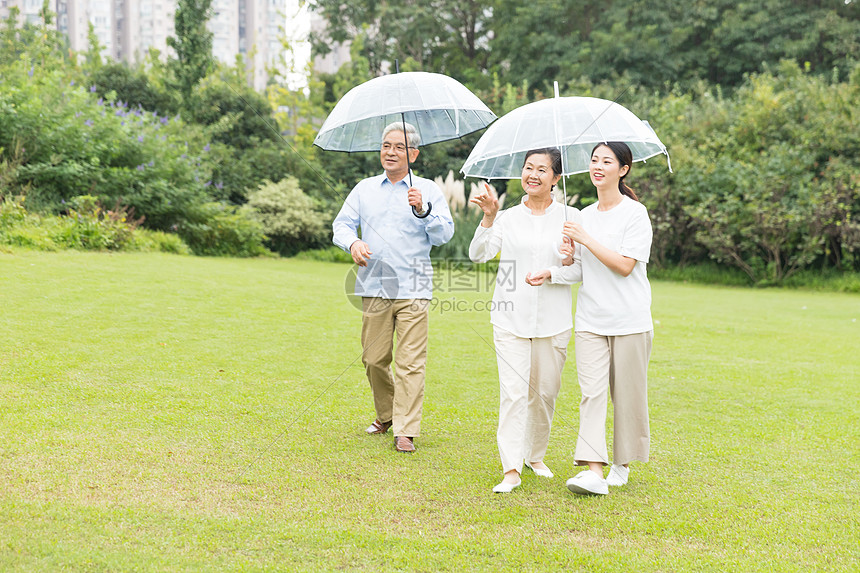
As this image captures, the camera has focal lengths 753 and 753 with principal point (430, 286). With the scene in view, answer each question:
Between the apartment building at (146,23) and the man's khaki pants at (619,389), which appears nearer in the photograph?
the man's khaki pants at (619,389)

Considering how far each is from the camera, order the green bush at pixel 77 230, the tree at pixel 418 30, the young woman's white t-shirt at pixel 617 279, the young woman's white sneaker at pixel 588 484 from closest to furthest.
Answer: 1. the young woman's white sneaker at pixel 588 484
2. the young woman's white t-shirt at pixel 617 279
3. the green bush at pixel 77 230
4. the tree at pixel 418 30

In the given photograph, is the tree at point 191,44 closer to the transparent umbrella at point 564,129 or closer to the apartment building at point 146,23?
the transparent umbrella at point 564,129

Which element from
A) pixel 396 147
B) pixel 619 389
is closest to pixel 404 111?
pixel 396 147

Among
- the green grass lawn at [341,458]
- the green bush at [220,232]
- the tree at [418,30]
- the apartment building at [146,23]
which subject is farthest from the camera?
the apartment building at [146,23]

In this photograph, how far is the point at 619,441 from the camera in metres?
3.83

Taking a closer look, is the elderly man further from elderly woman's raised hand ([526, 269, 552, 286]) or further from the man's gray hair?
elderly woman's raised hand ([526, 269, 552, 286])

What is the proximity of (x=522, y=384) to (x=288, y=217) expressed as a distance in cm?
1330

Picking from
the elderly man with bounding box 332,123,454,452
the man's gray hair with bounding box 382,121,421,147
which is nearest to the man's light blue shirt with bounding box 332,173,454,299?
the elderly man with bounding box 332,123,454,452

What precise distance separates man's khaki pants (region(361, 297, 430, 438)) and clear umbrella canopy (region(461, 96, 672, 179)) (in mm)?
997

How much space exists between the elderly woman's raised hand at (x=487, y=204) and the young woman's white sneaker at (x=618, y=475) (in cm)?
143

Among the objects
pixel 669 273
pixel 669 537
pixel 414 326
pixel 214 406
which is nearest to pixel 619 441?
pixel 669 537

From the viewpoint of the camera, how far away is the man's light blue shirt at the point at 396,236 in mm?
4473

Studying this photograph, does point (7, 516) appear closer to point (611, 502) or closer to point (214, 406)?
point (214, 406)

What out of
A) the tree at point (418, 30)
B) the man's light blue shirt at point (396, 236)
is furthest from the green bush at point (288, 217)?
the tree at point (418, 30)
